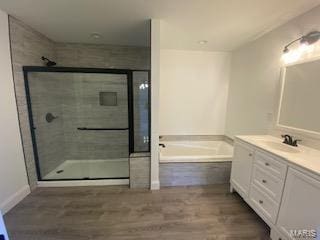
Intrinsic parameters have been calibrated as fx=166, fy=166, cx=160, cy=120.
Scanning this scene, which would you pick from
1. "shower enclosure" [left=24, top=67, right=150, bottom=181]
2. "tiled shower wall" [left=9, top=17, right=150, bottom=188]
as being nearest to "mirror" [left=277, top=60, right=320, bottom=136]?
"shower enclosure" [left=24, top=67, right=150, bottom=181]

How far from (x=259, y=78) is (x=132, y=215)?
264cm

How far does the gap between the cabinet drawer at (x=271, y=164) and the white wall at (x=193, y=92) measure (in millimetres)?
1768

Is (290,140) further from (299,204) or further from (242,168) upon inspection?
(299,204)

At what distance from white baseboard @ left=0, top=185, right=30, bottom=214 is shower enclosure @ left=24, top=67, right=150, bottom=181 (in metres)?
0.29

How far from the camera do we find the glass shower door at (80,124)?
8.60ft

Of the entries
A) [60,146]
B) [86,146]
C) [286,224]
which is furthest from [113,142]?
[286,224]

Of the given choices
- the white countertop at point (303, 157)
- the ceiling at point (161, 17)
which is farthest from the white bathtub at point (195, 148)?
the ceiling at point (161, 17)

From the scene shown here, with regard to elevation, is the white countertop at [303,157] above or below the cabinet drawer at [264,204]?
above

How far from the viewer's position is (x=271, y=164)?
1613 millimetres

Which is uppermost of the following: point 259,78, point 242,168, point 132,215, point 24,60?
point 24,60

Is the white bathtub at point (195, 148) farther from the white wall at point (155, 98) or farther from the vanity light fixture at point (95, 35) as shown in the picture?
the vanity light fixture at point (95, 35)

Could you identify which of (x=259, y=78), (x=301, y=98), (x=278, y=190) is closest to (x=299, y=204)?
(x=278, y=190)

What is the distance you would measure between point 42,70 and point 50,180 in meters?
1.64

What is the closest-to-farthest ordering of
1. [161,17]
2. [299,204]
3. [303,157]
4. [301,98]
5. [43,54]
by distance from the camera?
[299,204] < [303,157] < [301,98] < [161,17] < [43,54]
